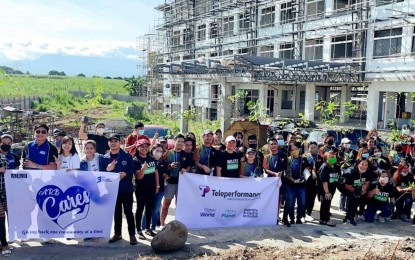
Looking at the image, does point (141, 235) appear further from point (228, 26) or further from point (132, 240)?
point (228, 26)

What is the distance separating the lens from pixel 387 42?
80.8 feet

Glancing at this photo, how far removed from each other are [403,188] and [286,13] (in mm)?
25392

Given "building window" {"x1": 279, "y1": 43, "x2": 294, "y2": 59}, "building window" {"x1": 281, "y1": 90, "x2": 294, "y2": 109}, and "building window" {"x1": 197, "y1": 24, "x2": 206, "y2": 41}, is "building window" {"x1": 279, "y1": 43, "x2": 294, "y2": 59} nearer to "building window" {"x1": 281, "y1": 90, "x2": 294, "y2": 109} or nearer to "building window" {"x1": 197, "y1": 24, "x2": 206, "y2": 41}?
"building window" {"x1": 281, "y1": 90, "x2": 294, "y2": 109}

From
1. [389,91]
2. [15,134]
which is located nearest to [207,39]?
[389,91]

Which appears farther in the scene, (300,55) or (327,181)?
(300,55)

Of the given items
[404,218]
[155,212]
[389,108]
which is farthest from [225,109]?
[155,212]

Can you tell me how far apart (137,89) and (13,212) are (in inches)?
2364

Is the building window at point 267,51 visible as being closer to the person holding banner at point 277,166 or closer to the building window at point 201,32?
the building window at point 201,32

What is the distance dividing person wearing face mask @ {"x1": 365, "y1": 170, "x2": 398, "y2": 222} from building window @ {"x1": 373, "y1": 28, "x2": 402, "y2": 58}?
17485 mm

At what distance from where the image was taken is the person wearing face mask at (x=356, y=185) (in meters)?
8.55

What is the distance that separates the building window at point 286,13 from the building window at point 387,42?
25.2ft

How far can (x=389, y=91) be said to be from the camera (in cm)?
2531

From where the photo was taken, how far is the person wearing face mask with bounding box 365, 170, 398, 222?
8.63 meters

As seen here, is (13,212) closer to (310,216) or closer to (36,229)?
(36,229)
